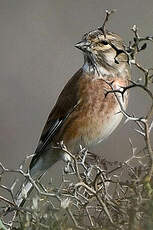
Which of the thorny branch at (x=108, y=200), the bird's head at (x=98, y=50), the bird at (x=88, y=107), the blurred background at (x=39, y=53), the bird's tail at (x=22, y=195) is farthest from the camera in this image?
the blurred background at (x=39, y=53)

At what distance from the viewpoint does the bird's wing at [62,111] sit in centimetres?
586

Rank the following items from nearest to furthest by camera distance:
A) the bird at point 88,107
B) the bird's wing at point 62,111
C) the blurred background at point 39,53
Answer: the bird at point 88,107 → the bird's wing at point 62,111 → the blurred background at point 39,53

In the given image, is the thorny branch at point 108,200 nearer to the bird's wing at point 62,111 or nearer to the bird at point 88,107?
the bird at point 88,107

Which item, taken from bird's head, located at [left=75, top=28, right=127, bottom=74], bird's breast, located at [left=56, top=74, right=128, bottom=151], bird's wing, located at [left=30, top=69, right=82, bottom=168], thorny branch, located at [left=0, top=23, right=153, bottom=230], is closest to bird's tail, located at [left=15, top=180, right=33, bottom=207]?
thorny branch, located at [left=0, top=23, right=153, bottom=230]

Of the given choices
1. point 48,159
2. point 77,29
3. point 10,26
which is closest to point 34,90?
point 77,29

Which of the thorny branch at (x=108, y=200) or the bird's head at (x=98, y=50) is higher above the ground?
the thorny branch at (x=108, y=200)

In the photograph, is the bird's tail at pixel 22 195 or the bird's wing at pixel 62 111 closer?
the bird's tail at pixel 22 195

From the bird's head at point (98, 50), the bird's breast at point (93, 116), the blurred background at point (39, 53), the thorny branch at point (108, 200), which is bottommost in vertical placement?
the blurred background at point (39, 53)

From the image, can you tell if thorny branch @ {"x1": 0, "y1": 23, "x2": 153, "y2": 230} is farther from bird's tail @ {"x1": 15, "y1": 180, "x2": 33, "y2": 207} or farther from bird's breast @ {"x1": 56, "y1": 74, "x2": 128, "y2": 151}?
bird's breast @ {"x1": 56, "y1": 74, "x2": 128, "y2": 151}

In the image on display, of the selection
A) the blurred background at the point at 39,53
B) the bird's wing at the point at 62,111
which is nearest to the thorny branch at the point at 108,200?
the bird's wing at the point at 62,111

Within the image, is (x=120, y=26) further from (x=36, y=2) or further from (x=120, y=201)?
(x=120, y=201)

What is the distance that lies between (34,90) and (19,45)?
1.90 m

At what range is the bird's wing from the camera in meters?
5.86

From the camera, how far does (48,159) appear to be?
19.7 ft
